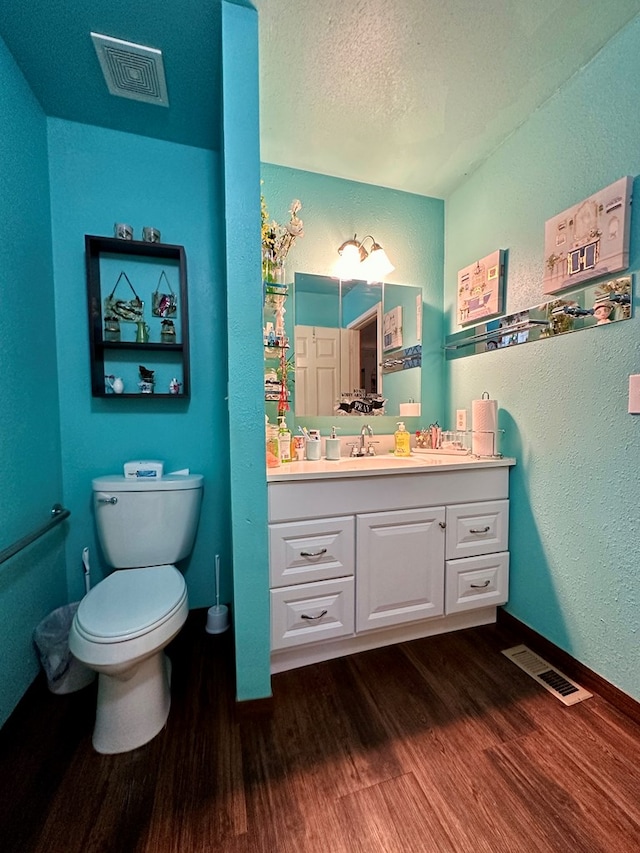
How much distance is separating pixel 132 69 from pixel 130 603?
189 centimetres

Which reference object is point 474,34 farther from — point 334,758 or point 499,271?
point 334,758

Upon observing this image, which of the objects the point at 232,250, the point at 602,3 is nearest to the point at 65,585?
the point at 232,250

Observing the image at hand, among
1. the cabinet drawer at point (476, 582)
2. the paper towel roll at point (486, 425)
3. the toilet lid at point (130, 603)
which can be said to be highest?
the paper towel roll at point (486, 425)

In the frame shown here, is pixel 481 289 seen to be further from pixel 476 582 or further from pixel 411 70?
pixel 476 582

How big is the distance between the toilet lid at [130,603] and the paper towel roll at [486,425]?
4.69 feet

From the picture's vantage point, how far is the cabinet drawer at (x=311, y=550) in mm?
1232

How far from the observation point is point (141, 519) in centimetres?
136

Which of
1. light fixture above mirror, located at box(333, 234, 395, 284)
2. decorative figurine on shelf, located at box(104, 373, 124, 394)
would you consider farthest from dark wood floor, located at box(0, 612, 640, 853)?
light fixture above mirror, located at box(333, 234, 395, 284)

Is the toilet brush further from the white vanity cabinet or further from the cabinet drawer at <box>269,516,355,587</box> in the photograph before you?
the cabinet drawer at <box>269,516,355,587</box>

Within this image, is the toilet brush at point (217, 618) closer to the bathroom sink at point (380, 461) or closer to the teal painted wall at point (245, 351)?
the teal painted wall at point (245, 351)

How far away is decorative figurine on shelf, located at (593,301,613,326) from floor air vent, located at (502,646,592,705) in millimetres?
1373

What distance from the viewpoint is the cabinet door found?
4.43 feet

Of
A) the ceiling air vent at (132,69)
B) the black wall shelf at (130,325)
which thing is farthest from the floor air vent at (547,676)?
the ceiling air vent at (132,69)

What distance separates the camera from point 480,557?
5.04 ft
